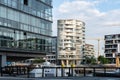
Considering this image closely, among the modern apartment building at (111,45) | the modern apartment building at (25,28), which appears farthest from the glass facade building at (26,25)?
the modern apartment building at (111,45)

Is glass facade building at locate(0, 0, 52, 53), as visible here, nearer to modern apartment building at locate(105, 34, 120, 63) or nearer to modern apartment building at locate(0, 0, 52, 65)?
modern apartment building at locate(0, 0, 52, 65)

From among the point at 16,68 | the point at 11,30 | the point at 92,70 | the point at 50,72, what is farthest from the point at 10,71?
the point at 11,30

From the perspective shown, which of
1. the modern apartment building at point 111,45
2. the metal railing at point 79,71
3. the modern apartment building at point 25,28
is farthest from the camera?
the modern apartment building at point 111,45

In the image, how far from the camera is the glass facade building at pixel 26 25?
52781 millimetres

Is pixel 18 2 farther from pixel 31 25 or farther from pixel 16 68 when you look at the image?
pixel 16 68

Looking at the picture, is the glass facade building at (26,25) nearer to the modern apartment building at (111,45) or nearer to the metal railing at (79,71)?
the metal railing at (79,71)

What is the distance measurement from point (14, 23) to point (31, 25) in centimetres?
604

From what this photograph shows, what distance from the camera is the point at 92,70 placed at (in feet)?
113

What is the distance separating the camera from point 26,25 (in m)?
58.9

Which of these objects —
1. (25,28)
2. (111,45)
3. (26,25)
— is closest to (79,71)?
(25,28)

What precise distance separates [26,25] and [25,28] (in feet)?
2.19

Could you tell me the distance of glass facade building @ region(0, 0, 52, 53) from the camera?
173 ft

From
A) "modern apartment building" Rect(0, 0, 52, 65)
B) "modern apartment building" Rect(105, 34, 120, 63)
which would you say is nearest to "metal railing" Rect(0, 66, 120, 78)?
"modern apartment building" Rect(0, 0, 52, 65)

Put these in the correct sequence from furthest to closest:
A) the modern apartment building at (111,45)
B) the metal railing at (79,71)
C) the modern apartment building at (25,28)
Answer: the modern apartment building at (111,45) < the modern apartment building at (25,28) < the metal railing at (79,71)
